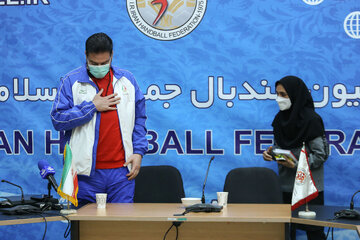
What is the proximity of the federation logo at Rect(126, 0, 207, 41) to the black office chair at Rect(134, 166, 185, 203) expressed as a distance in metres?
1.08

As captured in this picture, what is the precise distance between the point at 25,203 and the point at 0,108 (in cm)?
166

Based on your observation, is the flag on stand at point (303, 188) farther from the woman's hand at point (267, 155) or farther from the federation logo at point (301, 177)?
the woman's hand at point (267, 155)

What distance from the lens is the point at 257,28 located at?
4238 millimetres

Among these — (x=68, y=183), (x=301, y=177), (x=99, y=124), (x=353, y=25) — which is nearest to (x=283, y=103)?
(x=353, y=25)

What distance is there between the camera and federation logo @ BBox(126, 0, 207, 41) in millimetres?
4285

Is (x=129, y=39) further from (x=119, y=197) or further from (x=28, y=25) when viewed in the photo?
(x=119, y=197)

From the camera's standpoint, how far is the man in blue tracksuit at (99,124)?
3322 mm

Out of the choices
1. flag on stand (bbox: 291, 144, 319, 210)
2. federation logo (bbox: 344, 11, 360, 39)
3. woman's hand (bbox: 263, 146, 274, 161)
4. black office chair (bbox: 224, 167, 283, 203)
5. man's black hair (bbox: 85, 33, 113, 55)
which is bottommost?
black office chair (bbox: 224, 167, 283, 203)

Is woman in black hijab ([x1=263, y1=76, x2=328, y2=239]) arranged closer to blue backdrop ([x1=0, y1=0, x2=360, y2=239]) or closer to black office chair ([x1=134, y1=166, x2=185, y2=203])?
blue backdrop ([x1=0, y1=0, x2=360, y2=239])

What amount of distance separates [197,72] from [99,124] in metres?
1.16

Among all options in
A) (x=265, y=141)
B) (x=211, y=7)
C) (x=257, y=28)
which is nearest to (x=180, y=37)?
(x=211, y=7)

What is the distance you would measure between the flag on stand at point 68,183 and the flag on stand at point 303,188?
1144 mm

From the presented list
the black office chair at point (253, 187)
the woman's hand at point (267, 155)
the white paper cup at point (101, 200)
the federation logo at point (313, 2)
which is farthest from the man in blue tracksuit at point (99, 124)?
the federation logo at point (313, 2)

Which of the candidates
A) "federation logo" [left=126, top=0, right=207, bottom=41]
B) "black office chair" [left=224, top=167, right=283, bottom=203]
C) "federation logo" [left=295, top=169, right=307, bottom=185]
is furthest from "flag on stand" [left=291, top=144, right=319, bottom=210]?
"federation logo" [left=126, top=0, right=207, bottom=41]
